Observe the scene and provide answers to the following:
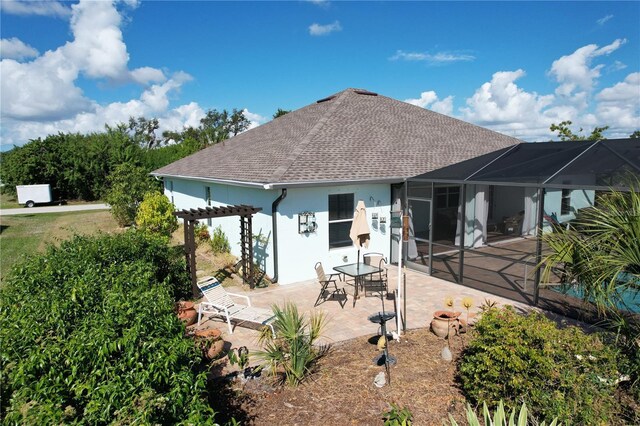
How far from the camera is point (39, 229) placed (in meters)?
23.0

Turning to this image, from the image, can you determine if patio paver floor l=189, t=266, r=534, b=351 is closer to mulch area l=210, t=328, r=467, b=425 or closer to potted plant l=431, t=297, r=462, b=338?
potted plant l=431, t=297, r=462, b=338

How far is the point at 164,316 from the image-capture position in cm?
429

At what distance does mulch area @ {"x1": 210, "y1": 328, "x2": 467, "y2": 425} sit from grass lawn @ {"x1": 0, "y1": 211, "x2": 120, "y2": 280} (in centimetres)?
1151

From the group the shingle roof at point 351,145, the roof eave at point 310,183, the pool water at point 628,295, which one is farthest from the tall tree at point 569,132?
the pool water at point 628,295

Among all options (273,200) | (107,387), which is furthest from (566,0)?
(107,387)

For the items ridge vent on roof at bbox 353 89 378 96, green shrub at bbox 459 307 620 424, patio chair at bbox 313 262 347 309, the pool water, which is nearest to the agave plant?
the pool water

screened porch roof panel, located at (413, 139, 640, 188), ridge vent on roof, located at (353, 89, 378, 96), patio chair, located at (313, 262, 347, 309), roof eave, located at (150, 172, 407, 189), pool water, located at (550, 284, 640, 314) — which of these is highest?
ridge vent on roof, located at (353, 89, 378, 96)

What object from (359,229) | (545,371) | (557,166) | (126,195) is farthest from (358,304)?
(126,195)

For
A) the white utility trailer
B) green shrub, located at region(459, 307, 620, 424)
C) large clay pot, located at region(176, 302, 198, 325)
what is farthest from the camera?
the white utility trailer

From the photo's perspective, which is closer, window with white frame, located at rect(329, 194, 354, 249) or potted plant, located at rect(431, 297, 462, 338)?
potted plant, located at rect(431, 297, 462, 338)

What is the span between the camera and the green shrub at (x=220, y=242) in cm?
1546

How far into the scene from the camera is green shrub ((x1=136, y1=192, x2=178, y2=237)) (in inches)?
684

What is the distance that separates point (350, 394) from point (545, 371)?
273 centimetres

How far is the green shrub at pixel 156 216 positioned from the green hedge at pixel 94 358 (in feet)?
42.9
